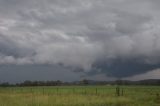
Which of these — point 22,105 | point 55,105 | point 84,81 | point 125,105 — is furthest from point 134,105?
point 84,81

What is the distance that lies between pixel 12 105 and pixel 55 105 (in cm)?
411

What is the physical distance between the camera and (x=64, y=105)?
30.3 metres

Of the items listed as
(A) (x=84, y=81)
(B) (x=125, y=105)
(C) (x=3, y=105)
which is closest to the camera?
(C) (x=3, y=105)

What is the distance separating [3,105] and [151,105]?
14.6 m

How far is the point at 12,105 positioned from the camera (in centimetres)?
2816

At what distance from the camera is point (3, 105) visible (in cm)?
2733

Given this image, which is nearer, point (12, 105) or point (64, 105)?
point (12, 105)

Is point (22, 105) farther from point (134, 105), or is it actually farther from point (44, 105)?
point (134, 105)

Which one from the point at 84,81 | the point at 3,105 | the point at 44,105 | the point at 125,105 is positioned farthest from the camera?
the point at 84,81

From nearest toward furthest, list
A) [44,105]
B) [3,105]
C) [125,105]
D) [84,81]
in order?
[3,105] < [44,105] < [125,105] < [84,81]

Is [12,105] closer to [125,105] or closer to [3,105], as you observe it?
[3,105]

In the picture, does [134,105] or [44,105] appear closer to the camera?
[44,105]

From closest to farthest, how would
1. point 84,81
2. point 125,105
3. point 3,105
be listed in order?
1. point 3,105
2. point 125,105
3. point 84,81

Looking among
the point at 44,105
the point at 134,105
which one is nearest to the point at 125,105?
the point at 134,105
